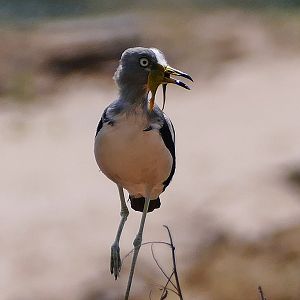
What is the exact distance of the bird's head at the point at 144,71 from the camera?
353 centimetres

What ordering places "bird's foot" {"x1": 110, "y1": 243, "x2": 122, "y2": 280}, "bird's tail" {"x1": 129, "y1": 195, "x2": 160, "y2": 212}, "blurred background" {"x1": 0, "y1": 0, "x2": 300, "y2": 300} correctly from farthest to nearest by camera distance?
"blurred background" {"x1": 0, "y1": 0, "x2": 300, "y2": 300}, "bird's tail" {"x1": 129, "y1": 195, "x2": 160, "y2": 212}, "bird's foot" {"x1": 110, "y1": 243, "x2": 122, "y2": 280}

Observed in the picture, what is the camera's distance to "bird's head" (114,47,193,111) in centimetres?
353

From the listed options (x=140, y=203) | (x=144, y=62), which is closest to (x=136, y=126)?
(x=144, y=62)

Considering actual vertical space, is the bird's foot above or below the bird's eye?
below

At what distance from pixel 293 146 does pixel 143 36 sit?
4368mm

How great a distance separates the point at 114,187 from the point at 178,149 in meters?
1.36

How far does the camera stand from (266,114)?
43.6 feet

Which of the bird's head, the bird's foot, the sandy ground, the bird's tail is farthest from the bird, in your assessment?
the sandy ground

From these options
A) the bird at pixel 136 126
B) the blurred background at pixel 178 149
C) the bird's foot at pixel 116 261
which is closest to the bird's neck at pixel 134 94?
the bird at pixel 136 126

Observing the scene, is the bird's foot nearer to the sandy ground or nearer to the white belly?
the white belly

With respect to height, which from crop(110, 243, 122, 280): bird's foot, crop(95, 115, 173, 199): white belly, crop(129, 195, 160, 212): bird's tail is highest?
crop(129, 195, 160, 212): bird's tail

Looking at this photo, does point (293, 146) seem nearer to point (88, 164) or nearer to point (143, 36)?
point (88, 164)

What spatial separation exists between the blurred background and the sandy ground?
0.02 meters

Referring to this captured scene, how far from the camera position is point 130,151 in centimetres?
352
